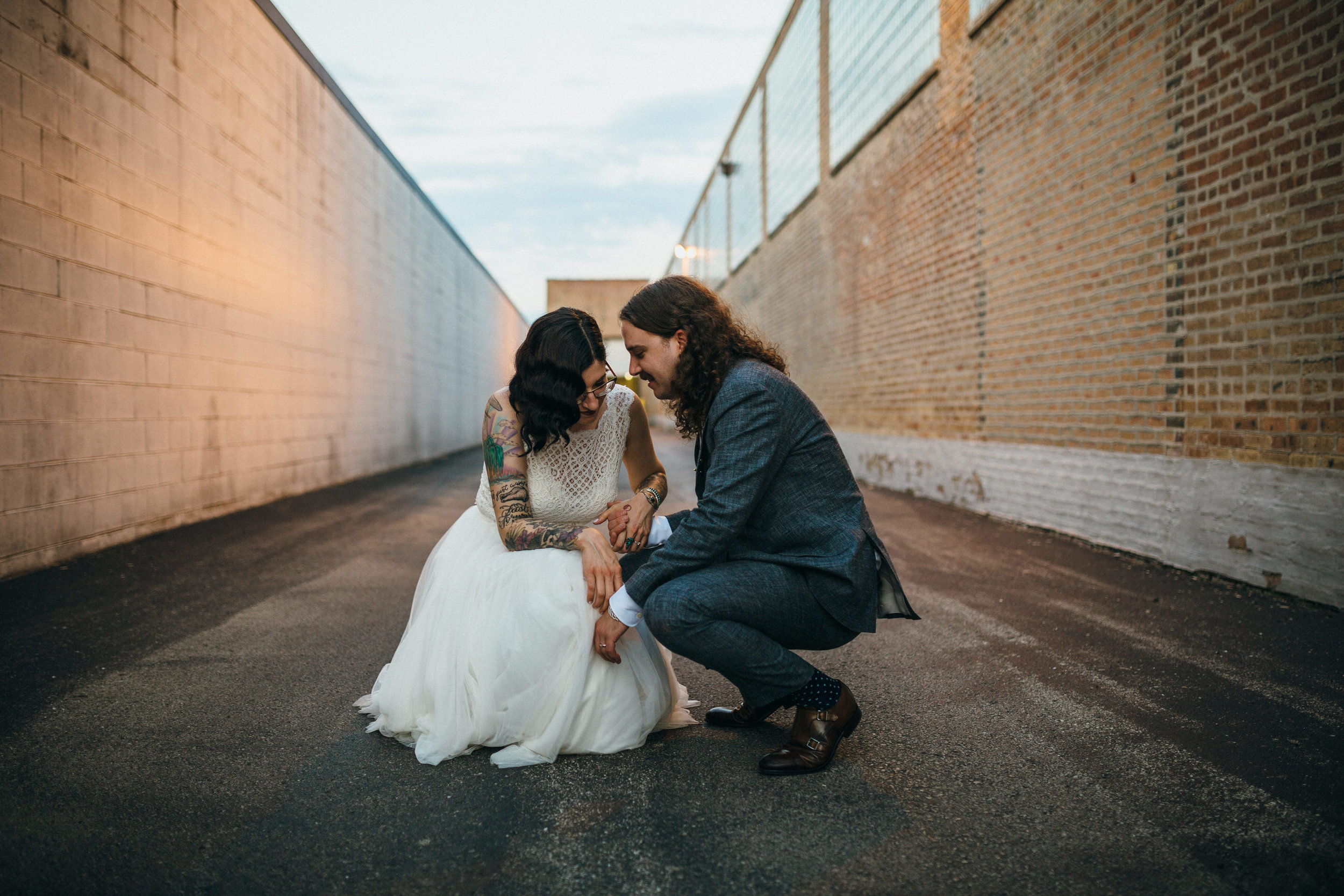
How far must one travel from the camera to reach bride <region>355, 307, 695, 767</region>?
88.4 inches

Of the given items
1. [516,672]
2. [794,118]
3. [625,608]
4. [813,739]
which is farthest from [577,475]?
[794,118]

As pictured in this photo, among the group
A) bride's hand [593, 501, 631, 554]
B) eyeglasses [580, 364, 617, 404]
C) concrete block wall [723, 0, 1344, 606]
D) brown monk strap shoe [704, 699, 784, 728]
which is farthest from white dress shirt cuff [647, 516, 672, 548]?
concrete block wall [723, 0, 1344, 606]

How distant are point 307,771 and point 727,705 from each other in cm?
139

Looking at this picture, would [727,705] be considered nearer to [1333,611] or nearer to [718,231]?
[1333,611]

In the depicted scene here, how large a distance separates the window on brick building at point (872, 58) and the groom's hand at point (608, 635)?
8.32 metres

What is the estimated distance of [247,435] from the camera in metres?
7.67

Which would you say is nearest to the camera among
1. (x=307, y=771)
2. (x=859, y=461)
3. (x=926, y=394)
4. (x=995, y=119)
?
(x=307, y=771)

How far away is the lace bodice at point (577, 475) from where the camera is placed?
103 inches

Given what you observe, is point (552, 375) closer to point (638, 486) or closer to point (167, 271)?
point (638, 486)

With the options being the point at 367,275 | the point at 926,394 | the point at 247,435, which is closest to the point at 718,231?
the point at 367,275

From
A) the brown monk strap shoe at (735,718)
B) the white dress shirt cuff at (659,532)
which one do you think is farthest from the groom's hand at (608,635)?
the brown monk strap shoe at (735,718)

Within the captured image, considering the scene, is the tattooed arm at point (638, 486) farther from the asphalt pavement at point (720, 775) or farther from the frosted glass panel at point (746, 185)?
the frosted glass panel at point (746, 185)

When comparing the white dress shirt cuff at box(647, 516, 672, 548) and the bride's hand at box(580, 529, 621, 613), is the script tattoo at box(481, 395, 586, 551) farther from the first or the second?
the white dress shirt cuff at box(647, 516, 672, 548)

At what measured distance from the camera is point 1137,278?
532 centimetres
